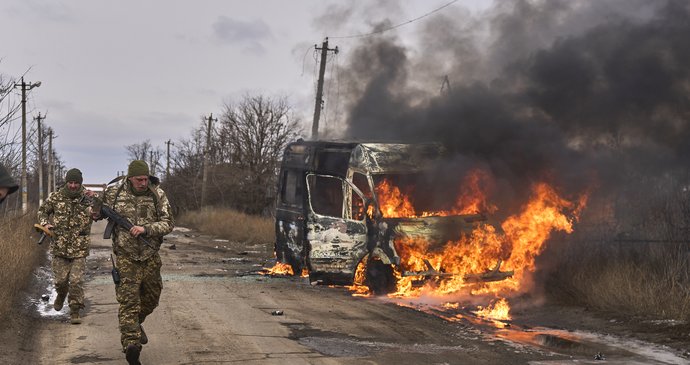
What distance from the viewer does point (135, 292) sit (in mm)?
6590

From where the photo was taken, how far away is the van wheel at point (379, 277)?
11.3 m

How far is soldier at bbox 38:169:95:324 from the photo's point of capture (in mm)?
8844

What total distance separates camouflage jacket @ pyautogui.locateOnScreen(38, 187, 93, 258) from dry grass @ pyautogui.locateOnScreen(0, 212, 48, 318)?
87 cm

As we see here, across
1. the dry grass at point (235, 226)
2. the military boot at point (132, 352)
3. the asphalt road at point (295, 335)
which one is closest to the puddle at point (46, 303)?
the asphalt road at point (295, 335)

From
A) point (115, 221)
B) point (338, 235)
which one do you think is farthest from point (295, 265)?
point (115, 221)

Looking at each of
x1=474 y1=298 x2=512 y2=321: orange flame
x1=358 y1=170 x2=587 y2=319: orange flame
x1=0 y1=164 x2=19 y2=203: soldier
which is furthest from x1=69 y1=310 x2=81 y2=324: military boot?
x1=0 y1=164 x2=19 y2=203: soldier

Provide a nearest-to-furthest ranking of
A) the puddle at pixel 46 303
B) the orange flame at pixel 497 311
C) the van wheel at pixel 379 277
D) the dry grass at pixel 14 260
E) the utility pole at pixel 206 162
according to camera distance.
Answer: the dry grass at pixel 14 260 < the puddle at pixel 46 303 < the orange flame at pixel 497 311 < the van wheel at pixel 379 277 < the utility pole at pixel 206 162

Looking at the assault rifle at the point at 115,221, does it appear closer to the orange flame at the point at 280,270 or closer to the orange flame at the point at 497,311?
the orange flame at the point at 497,311

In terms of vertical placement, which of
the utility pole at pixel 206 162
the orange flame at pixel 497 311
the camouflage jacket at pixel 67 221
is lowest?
the orange flame at pixel 497 311

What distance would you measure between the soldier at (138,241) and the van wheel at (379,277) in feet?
16.5

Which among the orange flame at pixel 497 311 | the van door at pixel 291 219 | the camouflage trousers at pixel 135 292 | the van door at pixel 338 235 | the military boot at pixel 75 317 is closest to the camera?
the camouflage trousers at pixel 135 292

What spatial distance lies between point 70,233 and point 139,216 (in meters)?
2.58

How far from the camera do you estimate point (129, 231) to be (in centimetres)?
668

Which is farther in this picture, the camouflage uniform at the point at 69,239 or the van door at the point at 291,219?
the van door at the point at 291,219
